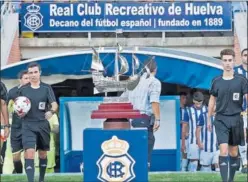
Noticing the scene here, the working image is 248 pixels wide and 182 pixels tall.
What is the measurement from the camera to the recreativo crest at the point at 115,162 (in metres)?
8.09

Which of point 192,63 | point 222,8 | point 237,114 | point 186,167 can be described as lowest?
point 186,167

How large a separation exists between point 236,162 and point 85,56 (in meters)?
6.61

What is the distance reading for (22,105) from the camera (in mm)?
10203

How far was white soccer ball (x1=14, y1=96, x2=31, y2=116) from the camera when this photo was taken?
10148mm

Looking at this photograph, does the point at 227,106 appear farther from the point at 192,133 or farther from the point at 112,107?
the point at 192,133

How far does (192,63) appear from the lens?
1631 cm

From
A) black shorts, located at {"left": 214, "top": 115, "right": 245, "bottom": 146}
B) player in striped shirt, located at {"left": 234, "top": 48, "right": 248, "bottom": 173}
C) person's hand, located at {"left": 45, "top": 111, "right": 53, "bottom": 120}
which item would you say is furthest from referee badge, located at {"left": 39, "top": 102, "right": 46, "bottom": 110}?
player in striped shirt, located at {"left": 234, "top": 48, "right": 248, "bottom": 173}

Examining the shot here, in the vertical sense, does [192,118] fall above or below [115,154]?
above

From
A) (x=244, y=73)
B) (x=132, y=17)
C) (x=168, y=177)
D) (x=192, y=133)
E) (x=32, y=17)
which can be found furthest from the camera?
(x=132, y=17)

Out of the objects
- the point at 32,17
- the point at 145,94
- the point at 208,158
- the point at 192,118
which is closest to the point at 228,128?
the point at 145,94

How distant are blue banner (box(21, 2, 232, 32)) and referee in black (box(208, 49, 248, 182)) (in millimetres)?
9393

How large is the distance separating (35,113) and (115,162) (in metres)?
2.69

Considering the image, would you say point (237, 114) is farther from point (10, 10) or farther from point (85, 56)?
point (10, 10)

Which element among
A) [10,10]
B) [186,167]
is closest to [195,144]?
[186,167]
